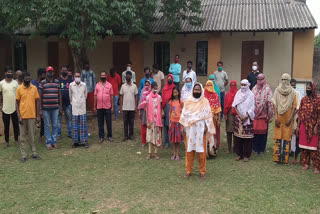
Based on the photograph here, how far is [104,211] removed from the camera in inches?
184

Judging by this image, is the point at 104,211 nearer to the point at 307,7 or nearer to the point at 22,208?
the point at 22,208

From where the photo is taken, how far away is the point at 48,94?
7566 millimetres

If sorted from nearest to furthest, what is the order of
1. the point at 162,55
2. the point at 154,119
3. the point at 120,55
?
the point at 154,119
the point at 162,55
the point at 120,55

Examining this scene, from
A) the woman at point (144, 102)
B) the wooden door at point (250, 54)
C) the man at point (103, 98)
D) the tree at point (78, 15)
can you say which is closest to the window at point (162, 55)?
the wooden door at point (250, 54)

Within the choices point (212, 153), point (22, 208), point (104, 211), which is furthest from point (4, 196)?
point (212, 153)

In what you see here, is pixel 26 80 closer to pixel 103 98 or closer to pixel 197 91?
pixel 103 98

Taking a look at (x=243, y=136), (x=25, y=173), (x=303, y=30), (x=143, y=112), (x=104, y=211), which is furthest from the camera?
(x=303, y=30)

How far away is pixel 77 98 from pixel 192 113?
3.27m

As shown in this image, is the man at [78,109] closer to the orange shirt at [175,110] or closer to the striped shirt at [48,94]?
the striped shirt at [48,94]

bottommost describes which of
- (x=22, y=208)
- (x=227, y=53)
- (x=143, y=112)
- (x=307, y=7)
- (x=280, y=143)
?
(x=22, y=208)

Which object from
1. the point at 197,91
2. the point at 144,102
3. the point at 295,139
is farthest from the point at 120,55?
the point at 197,91

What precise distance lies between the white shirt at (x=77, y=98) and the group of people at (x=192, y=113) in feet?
0.05

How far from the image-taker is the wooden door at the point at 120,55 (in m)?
17.3

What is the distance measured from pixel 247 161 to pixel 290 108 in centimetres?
136
